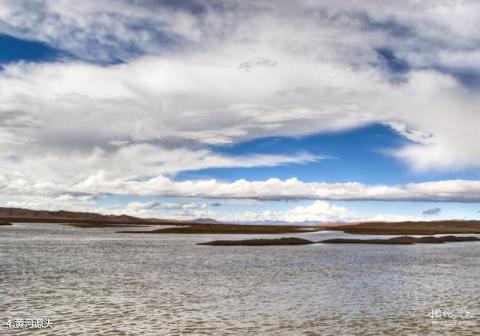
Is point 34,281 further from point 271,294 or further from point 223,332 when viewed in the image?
point 223,332

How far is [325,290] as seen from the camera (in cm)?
3400

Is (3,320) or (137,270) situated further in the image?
(137,270)

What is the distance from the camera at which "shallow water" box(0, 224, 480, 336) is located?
2264 cm

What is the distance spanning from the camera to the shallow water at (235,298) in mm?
22641

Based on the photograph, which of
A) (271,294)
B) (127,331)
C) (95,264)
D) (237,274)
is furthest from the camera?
(95,264)

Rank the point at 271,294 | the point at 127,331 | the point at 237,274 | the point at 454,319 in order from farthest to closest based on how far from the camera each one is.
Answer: the point at 237,274, the point at 271,294, the point at 454,319, the point at 127,331

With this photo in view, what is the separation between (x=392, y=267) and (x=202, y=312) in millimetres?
32026

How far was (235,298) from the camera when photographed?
3023 centimetres

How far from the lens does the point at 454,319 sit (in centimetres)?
2495

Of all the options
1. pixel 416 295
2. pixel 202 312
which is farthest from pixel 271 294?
pixel 416 295

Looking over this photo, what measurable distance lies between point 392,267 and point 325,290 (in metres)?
20.3

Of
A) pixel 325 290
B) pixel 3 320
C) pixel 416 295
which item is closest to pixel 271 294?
pixel 325 290

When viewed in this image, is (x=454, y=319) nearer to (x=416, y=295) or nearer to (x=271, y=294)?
(x=416, y=295)

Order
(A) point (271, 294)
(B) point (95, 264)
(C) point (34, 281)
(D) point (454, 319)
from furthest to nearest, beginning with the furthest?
1. (B) point (95, 264)
2. (C) point (34, 281)
3. (A) point (271, 294)
4. (D) point (454, 319)
